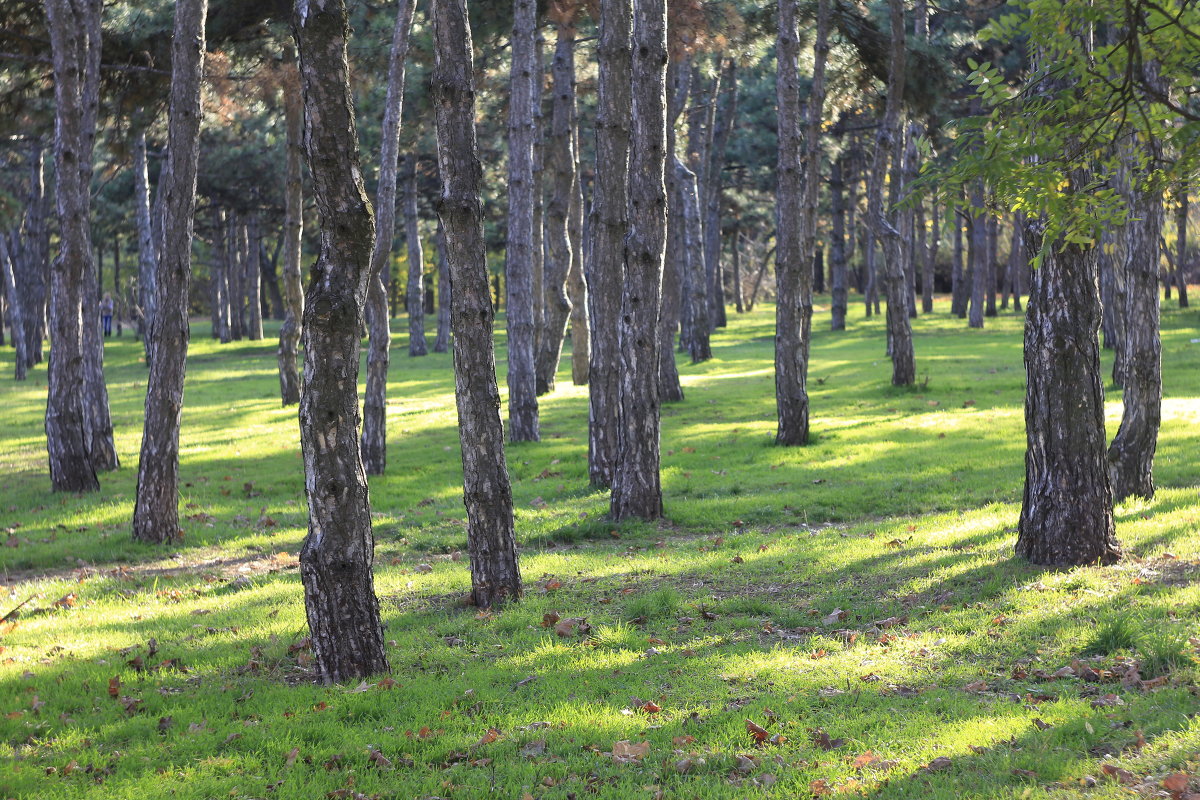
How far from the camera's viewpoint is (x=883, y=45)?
810 inches

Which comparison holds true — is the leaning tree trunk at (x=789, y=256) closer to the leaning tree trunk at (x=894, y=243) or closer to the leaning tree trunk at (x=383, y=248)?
the leaning tree trunk at (x=894, y=243)

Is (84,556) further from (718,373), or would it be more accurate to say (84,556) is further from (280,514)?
(718,373)

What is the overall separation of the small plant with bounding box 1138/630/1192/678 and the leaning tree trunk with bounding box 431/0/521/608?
14.6 ft

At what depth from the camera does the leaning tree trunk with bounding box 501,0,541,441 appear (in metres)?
17.2

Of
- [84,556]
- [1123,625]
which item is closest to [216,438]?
[84,556]

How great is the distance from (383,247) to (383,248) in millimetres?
20

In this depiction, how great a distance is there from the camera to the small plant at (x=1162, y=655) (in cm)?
585

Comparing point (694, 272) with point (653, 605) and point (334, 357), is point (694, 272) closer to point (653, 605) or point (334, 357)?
point (653, 605)

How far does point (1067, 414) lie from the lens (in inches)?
323

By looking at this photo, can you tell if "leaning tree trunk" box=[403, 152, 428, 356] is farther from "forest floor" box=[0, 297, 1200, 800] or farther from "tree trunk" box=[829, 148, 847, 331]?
"forest floor" box=[0, 297, 1200, 800]

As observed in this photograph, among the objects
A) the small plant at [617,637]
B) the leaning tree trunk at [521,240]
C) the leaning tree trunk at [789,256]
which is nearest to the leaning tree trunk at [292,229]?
the leaning tree trunk at [521,240]

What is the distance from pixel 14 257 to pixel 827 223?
45.5 meters

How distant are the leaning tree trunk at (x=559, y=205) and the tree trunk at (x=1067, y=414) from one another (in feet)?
42.2

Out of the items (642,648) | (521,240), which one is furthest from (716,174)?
(642,648)
